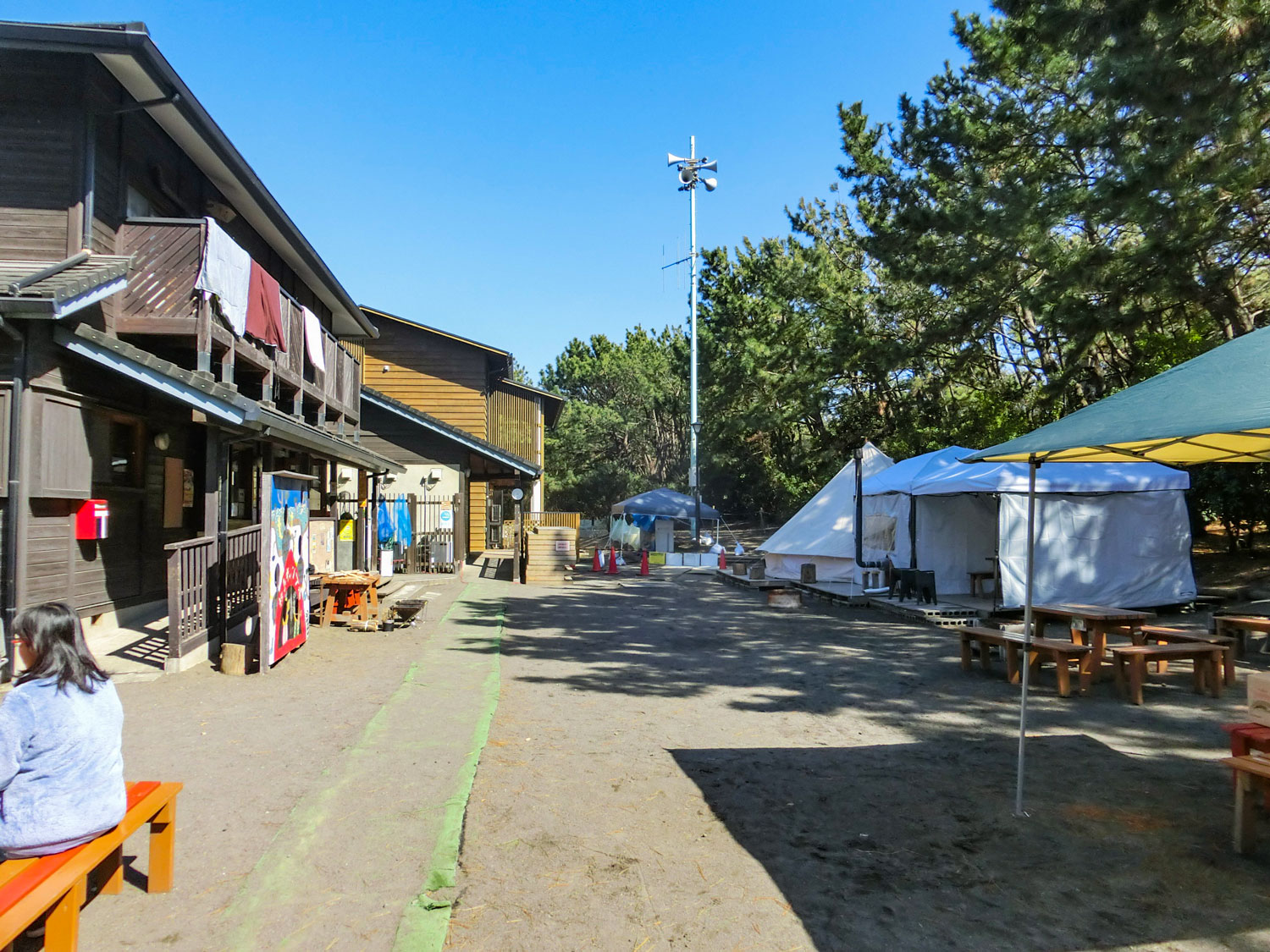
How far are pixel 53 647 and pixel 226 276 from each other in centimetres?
841

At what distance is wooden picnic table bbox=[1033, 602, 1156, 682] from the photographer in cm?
916

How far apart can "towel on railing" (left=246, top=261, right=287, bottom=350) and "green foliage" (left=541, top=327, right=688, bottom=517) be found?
40.9 meters

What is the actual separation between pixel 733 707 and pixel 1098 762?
295 centimetres

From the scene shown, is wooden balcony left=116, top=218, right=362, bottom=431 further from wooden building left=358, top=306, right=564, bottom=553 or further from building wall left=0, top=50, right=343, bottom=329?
wooden building left=358, top=306, right=564, bottom=553

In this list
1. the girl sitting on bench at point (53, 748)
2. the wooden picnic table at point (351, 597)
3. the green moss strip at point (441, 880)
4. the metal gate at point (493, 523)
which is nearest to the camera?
the girl sitting on bench at point (53, 748)

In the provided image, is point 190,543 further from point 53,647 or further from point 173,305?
point 53,647

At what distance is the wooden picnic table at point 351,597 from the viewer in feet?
39.2

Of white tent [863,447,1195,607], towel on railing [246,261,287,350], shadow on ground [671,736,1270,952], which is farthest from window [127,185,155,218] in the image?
white tent [863,447,1195,607]

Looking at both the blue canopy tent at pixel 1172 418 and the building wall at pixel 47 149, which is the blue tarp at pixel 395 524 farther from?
the blue canopy tent at pixel 1172 418

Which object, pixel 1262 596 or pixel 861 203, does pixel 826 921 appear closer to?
pixel 1262 596

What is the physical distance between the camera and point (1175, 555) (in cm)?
1475

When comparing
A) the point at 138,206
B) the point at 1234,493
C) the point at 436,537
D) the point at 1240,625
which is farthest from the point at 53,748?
the point at 1234,493

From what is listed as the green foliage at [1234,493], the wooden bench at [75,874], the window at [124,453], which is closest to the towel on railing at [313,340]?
the window at [124,453]

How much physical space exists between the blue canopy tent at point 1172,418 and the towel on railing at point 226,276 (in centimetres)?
871
